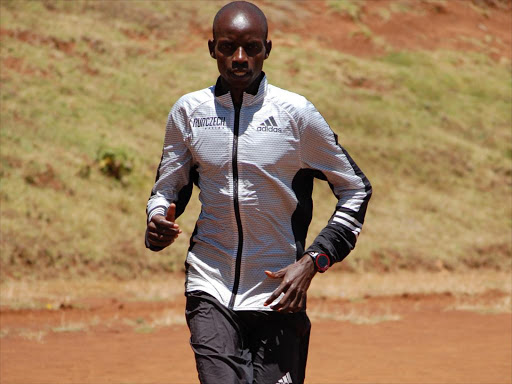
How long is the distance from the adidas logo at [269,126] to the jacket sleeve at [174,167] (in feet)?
1.05

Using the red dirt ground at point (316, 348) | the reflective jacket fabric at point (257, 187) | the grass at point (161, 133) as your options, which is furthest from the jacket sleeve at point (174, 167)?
the grass at point (161, 133)

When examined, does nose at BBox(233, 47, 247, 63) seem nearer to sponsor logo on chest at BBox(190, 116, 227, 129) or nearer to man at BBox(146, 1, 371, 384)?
man at BBox(146, 1, 371, 384)

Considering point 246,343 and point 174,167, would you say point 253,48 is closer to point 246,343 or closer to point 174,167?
point 174,167

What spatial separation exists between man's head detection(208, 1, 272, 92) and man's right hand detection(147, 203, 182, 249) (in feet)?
1.89

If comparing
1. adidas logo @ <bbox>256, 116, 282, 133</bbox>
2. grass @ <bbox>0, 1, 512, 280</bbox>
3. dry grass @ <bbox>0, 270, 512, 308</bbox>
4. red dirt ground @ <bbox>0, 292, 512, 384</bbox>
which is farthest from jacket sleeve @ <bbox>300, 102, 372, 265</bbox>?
grass @ <bbox>0, 1, 512, 280</bbox>

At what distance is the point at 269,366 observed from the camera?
118 inches

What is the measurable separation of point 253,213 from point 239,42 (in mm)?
665

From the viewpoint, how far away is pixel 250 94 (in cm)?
315

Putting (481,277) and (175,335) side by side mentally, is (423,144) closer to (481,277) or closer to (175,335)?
(481,277)

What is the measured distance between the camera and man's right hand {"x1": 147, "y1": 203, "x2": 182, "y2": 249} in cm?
302

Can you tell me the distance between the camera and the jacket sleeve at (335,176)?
10.3ft

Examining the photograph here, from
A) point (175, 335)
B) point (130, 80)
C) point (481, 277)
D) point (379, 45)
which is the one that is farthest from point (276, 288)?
point (379, 45)

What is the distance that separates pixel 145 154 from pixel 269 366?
56.3 ft

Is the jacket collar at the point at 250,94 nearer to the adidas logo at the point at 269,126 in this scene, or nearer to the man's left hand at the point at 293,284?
the adidas logo at the point at 269,126
